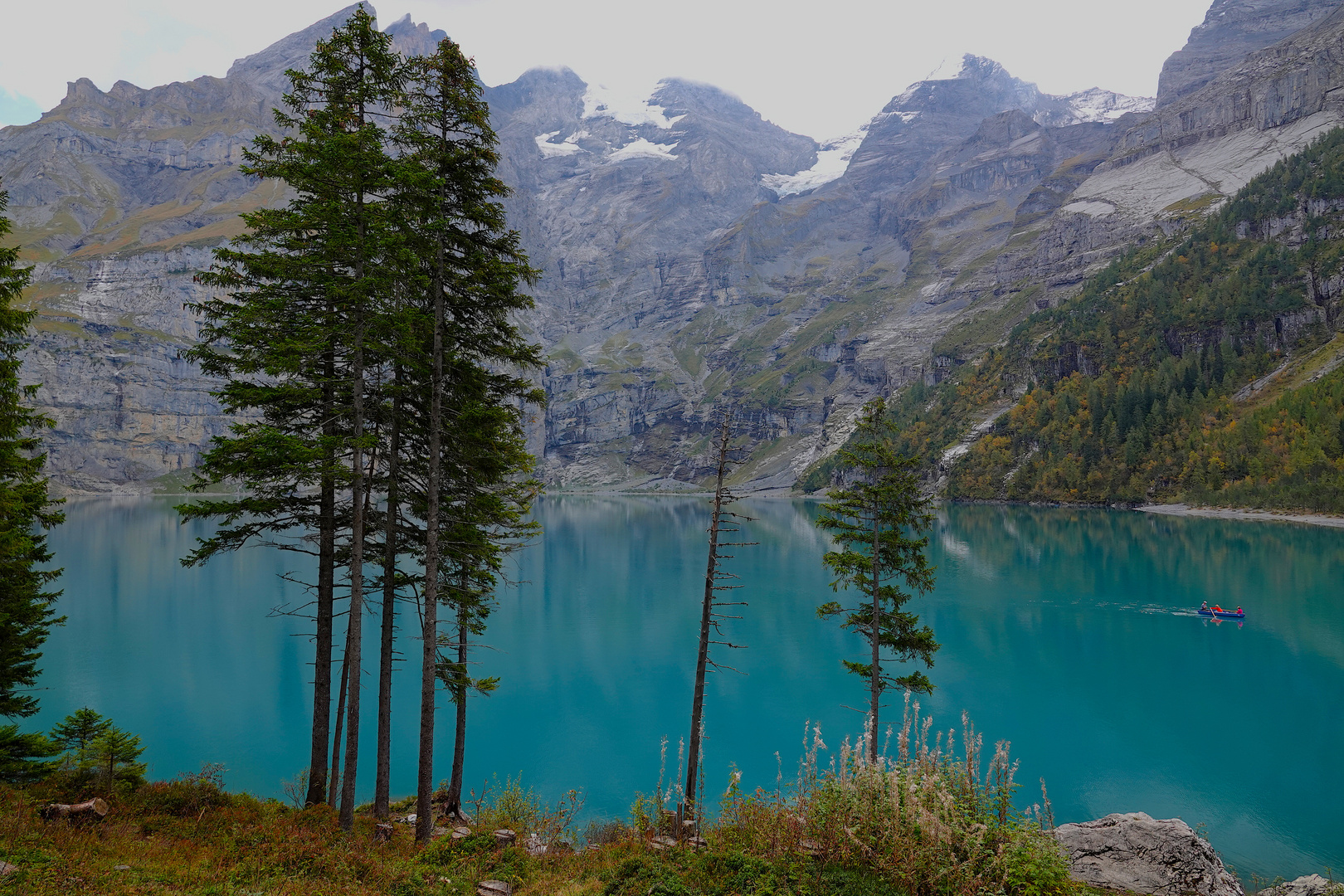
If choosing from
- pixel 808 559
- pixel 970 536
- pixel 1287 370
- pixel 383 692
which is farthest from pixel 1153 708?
pixel 1287 370

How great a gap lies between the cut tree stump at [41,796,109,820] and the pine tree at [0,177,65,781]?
115 inches

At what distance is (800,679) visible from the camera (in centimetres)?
3975

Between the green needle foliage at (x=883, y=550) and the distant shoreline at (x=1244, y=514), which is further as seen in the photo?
the distant shoreline at (x=1244, y=514)

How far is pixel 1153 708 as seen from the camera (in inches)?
1328

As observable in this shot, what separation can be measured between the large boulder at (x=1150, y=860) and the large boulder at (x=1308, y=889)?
263 mm

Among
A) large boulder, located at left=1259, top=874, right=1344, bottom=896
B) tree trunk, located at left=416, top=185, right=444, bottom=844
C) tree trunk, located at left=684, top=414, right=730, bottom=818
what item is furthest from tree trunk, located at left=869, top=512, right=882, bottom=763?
tree trunk, located at left=416, top=185, right=444, bottom=844

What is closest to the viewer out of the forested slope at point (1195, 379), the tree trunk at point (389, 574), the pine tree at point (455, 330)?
the pine tree at point (455, 330)

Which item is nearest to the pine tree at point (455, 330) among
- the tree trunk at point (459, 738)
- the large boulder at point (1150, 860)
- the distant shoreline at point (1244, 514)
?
the tree trunk at point (459, 738)

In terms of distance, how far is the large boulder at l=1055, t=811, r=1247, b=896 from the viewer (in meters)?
11.5

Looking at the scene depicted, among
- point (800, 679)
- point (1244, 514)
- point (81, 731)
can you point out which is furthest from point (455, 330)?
point (1244, 514)

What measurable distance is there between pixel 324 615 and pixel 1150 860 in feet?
55.0

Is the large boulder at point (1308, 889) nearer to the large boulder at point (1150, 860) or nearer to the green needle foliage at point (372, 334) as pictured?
the large boulder at point (1150, 860)

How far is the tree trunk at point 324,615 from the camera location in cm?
1388

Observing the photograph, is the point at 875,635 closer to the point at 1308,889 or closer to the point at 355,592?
the point at 1308,889
